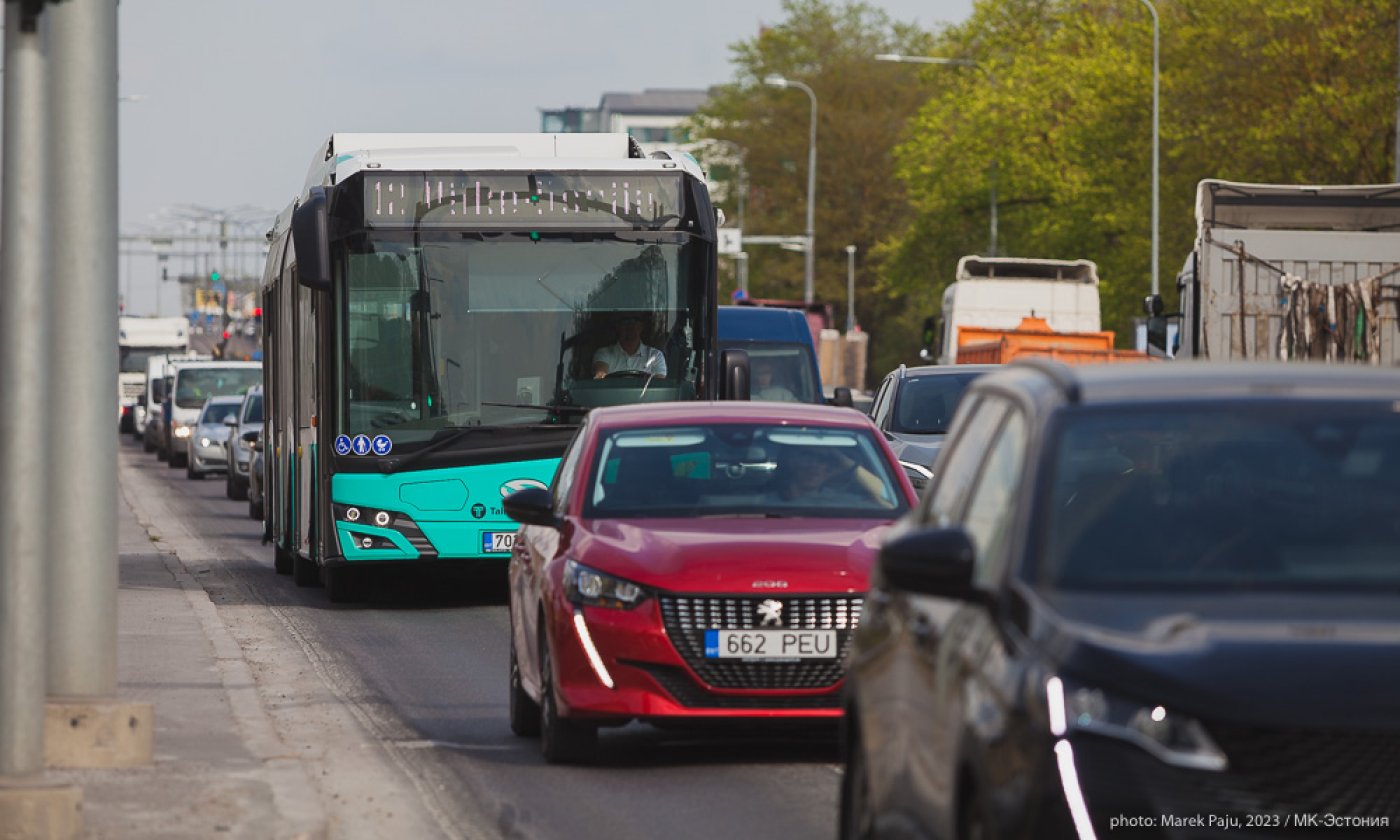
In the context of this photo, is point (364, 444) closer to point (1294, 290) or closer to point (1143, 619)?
point (1294, 290)

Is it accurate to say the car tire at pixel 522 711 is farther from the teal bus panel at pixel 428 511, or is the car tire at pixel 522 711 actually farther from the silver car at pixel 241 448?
the silver car at pixel 241 448

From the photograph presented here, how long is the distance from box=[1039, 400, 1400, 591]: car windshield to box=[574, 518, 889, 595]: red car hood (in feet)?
13.3

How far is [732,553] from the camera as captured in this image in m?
10.4

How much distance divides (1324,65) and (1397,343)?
26.2 meters

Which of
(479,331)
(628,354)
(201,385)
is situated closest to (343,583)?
(479,331)

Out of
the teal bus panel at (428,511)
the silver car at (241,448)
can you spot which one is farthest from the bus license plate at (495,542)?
the silver car at (241,448)

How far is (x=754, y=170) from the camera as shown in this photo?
105 meters

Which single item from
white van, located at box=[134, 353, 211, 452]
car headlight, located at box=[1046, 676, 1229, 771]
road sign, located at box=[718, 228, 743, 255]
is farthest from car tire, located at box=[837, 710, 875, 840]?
road sign, located at box=[718, 228, 743, 255]

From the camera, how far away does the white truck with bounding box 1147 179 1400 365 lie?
2728cm

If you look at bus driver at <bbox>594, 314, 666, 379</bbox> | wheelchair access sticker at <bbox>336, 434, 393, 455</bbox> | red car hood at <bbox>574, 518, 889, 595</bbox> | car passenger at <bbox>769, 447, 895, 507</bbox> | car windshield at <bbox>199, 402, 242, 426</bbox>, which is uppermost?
bus driver at <bbox>594, 314, 666, 379</bbox>

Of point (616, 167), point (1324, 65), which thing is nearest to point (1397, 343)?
point (616, 167)

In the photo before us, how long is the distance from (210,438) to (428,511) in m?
32.0

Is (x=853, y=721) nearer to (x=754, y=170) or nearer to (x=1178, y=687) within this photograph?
(x=1178, y=687)

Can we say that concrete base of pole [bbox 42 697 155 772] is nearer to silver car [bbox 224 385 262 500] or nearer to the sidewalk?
the sidewalk
